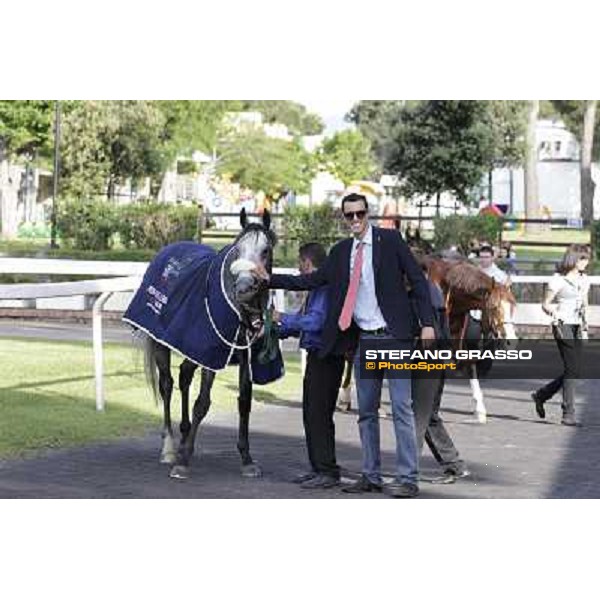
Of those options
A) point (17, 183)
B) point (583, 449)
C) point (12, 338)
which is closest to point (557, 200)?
point (17, 183)

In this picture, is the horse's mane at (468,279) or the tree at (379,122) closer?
the horse's mane at (468,279)

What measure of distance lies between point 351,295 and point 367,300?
10cm

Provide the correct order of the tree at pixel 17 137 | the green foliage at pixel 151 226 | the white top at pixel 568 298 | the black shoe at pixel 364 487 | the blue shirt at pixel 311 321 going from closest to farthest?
the black shoe at pixel 364 487 < the blue shirt at pixel 311 321 < the white top at pixel 568 298 < the green foliage at pixel 151 226 < the tree at pixel 17 137

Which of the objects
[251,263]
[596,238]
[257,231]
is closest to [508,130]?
[596,238]

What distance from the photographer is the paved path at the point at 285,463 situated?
9062 mm

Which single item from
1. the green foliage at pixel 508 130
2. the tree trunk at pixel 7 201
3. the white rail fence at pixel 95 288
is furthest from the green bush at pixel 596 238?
the tree trunk at pixel 7 201

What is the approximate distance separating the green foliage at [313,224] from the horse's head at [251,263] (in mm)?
21752

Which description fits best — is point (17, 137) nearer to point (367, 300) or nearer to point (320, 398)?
point (320, 398)

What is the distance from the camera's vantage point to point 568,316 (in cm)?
1362

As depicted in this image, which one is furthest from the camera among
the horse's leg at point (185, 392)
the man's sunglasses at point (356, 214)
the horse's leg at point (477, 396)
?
the horse's leg at point (477, 396)

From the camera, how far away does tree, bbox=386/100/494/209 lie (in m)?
40.1

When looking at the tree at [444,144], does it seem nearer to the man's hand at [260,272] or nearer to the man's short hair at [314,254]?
the man's short hair at [314,254]

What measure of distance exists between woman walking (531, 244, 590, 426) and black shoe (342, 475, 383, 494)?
15.1ft
